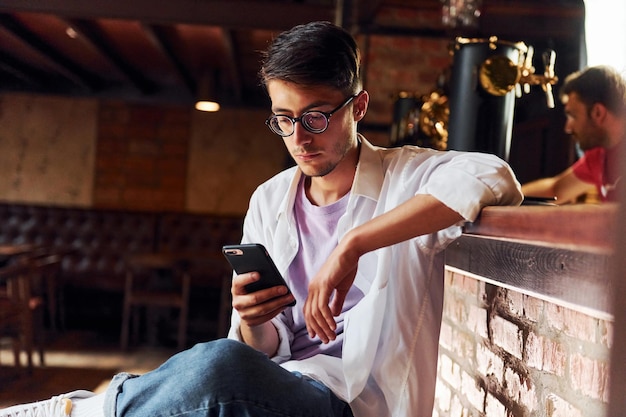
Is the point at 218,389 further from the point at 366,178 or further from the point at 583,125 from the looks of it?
the point at 583,125

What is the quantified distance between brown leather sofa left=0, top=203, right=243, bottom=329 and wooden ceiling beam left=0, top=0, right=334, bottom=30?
3.00 meters

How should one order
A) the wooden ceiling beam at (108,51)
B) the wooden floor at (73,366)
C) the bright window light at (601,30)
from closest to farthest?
the bright window light at (601,30) < the wooden floor at (73,366) < the wooden ceiling beam at (108,51)

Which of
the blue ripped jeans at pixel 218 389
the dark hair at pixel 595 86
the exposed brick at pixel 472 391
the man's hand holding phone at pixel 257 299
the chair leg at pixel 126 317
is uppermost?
the dark hair at pixel 595 86

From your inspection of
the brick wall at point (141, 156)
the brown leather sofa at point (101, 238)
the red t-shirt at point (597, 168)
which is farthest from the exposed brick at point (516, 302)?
the brick wall at point (141, 156)

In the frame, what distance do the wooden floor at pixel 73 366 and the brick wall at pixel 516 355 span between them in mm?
3304

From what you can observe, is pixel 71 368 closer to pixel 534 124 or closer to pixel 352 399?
pixel 534 124

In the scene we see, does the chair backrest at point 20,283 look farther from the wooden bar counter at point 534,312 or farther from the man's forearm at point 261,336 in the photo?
the wooden bar counter at point 534,312

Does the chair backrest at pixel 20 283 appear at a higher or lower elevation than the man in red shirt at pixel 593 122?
lower

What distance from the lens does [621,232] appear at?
0.35 m

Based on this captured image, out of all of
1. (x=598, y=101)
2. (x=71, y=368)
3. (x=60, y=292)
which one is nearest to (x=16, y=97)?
(x=60, y=292)

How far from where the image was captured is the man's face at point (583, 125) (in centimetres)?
278

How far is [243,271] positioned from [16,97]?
768 centimetres

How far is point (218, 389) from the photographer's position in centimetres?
114

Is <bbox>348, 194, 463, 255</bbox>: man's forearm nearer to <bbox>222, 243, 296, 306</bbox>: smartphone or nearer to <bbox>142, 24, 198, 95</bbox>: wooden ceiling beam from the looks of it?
<bbox>222, 243, 296, 306</bbox>: smartphone
